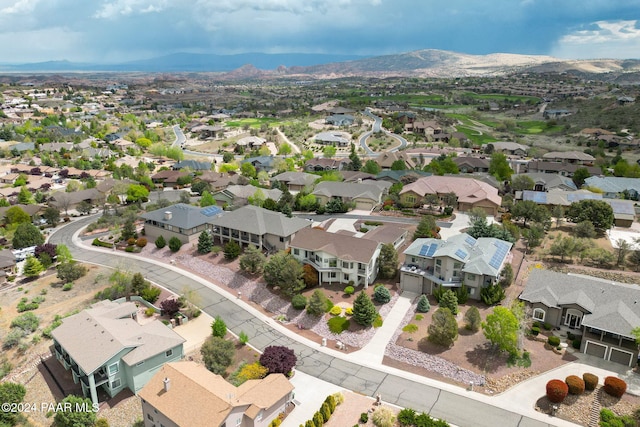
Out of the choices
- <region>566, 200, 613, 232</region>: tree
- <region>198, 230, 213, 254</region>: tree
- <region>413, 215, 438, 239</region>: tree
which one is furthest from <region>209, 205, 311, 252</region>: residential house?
<region>566, 200, 613, 232</region>: tree

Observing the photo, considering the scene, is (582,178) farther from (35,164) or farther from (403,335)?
(35,164)

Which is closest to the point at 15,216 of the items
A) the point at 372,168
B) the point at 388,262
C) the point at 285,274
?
the point at 285,274

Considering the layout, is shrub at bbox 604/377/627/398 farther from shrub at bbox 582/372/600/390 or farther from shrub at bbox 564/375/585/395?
shrub at bbox 564/375/585/395

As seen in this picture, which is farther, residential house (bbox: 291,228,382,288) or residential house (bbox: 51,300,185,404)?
residential house (bbox: 291,228,382,288)

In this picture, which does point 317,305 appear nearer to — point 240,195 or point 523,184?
point 240,195

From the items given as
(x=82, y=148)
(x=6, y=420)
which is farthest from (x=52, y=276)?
(x=82, y=148)

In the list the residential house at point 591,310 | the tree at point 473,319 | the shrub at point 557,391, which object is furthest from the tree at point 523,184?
the shrub at point 557,391
